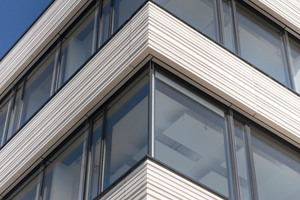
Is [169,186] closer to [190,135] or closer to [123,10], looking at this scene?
[190,135]

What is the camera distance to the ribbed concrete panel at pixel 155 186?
1283 centimetres

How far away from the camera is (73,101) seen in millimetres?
16844

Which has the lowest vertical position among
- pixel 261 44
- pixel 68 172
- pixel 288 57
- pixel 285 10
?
pixel 68 172

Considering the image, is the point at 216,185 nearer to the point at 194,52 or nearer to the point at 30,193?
the point at 194,52

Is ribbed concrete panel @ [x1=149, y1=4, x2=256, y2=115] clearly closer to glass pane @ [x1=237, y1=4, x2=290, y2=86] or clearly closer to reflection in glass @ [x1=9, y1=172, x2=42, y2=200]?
glass pane @ [x1=237, y1=4, x2=290, y2=86]

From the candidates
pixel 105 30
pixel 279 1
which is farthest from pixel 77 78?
pixel 279 1

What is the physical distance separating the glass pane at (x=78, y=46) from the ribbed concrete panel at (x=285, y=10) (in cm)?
449

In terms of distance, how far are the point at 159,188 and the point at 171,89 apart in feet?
9.48

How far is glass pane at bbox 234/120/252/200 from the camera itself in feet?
48.9

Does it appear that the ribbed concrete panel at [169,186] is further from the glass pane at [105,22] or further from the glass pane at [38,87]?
the glass pane at [38,87]

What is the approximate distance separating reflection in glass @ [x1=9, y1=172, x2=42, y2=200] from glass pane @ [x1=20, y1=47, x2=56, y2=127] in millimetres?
2185

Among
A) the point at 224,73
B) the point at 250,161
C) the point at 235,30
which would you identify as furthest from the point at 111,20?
the point at 250,161

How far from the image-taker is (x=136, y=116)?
48.4ft

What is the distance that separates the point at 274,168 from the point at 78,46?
20.4 feet
